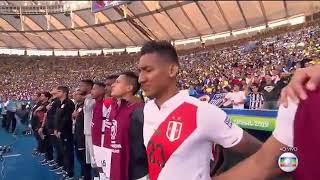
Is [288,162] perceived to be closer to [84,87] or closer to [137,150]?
[137,150]

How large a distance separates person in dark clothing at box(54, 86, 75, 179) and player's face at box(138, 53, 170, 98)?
467 cm

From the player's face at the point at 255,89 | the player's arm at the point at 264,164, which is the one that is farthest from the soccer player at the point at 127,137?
the player's face at the point at 255,89

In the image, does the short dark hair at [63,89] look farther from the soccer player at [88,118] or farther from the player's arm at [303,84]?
the player's arm at [303,84]

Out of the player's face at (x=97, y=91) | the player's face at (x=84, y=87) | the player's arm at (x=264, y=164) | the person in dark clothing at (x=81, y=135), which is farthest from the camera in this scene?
the person in dark clothing at (x=81, y=135)

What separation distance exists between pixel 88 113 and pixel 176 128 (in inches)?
155

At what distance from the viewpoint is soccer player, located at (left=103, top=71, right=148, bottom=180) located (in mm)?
2789

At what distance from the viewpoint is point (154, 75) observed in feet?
5.33

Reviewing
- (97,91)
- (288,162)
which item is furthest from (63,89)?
(288,162)

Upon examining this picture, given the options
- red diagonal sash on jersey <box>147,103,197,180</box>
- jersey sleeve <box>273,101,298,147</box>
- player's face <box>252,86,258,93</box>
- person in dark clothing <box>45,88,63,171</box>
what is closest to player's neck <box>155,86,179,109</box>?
red diagonal sash on jersey <box>147,103,197,180</box>

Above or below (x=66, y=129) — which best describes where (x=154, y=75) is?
above

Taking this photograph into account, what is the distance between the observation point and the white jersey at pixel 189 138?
1.45m

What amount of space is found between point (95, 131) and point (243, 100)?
9.00 feet

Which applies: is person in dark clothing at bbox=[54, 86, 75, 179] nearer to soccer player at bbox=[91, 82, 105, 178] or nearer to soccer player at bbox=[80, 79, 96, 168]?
soccer player at bbox=[80, 79, 96, 168]

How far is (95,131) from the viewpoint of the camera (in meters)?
4.05
